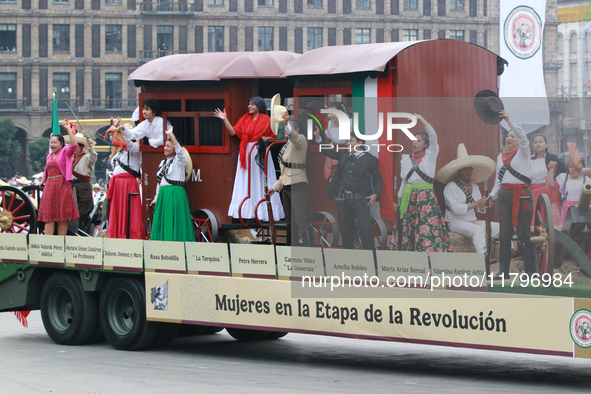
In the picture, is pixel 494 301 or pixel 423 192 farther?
pixel 423 192

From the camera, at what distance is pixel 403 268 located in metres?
8.58

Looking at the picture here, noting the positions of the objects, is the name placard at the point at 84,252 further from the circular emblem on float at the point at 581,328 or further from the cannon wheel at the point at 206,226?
the circular emblem on float at the point at 581,328

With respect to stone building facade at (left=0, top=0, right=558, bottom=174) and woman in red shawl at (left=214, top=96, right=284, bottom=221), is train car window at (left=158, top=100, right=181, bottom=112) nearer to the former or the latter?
woman in red shawl at (left=214, top=96, right=284, bottom=221)

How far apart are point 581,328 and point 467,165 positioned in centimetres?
185

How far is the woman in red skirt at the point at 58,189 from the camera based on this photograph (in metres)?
11.8

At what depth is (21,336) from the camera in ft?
41.5

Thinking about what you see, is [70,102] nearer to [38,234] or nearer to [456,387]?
[38,234]

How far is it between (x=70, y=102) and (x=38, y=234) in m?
54.5

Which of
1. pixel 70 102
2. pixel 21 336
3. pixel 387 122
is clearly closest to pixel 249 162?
pixel 387 122

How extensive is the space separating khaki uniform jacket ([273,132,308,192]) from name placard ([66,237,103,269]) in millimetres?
2626

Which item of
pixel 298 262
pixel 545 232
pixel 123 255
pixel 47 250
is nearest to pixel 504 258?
pixel 545 232

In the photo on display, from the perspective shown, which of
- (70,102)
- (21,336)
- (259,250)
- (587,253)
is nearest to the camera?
(587,253)

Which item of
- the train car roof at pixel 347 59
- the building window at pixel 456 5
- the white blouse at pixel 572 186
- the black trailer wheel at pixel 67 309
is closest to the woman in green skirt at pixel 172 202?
the black trailer wheel at pixel 67 309

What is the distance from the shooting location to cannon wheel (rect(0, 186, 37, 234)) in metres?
12.3
